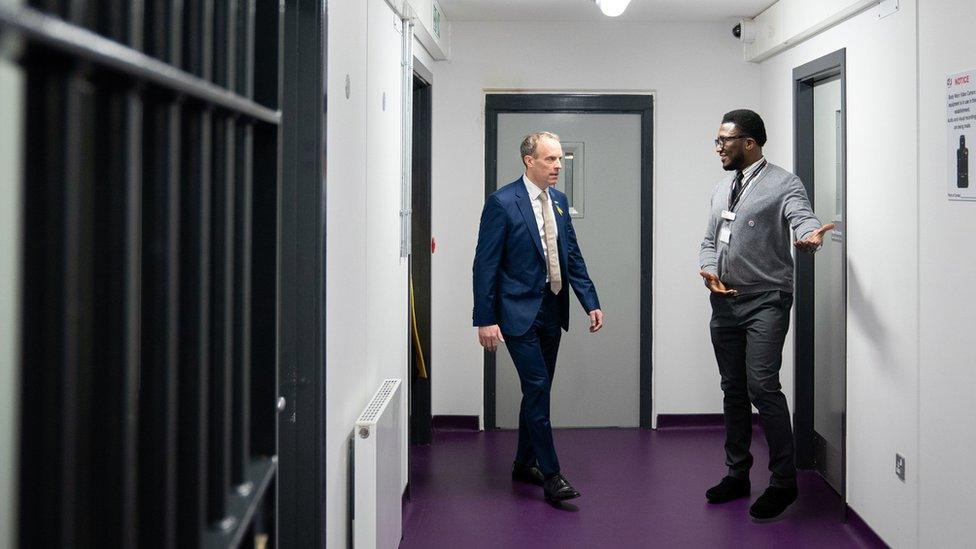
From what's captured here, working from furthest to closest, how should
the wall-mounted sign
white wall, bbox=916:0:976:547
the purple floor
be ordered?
the wall-mounted sign, the purple floor, white wall, bbox=916:0:976:547


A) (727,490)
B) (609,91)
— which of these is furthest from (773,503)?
(609,91)

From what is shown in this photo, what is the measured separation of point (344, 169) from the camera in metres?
2.36

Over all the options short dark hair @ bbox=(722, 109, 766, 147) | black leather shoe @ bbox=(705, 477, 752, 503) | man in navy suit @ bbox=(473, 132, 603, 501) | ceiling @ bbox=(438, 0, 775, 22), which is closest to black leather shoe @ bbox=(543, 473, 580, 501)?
man in navy suit @ bbox=(473, 132, 603, 501)

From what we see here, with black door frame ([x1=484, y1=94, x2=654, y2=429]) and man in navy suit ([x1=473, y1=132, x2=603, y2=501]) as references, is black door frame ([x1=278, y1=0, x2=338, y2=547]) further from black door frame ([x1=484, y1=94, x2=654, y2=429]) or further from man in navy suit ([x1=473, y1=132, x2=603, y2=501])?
black door frame ([x1=484, y1=94, x2=654, y2=429])

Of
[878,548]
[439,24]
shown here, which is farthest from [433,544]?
[439,24]

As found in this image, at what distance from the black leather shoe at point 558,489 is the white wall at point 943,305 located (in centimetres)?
133

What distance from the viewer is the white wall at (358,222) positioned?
223cm

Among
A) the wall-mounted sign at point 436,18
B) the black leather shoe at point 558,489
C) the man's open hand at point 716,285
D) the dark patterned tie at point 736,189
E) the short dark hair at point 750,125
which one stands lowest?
the black leather shoe at point 558,489

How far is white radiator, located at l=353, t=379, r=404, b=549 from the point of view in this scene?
2492 mm

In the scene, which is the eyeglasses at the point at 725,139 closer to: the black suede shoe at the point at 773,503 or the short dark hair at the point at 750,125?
the short dark hair at the point at 750,125

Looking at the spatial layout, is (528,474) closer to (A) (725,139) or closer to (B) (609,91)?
(A) (725,139)

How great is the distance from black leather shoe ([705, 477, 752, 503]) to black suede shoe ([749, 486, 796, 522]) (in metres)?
0.24

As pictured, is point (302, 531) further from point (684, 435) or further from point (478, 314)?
point (684, 435)

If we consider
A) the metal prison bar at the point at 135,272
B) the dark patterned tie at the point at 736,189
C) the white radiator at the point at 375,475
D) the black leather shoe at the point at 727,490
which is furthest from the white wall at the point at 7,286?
the black leather shoe at the point at 727,490
